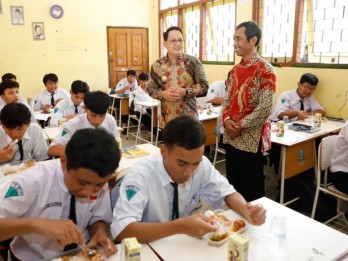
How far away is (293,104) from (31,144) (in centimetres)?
339

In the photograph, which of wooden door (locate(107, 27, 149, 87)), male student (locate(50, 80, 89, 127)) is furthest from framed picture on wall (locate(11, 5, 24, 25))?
male student (locate(50, 80, 89, 127))

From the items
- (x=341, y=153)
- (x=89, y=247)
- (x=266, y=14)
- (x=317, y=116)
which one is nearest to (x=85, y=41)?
(x=266, y=14)

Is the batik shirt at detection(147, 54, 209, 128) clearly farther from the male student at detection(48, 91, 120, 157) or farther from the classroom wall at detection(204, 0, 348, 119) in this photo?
the classroom wall at detection(204, 0, 348, 119)

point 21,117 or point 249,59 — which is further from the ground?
point 249,59

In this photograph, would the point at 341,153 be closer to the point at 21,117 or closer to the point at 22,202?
the point at 22,202

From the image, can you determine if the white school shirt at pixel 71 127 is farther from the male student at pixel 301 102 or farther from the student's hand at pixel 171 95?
the male student at pixel 301 102

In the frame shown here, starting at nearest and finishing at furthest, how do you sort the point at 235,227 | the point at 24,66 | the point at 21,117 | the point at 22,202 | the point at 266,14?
the point at 22,202 → the point at 235,227 → the point at 21,117 → the point at 266,14 → the point at 24,66

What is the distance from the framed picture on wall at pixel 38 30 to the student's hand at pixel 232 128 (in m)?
5.76

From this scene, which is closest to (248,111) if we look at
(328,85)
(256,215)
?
(256,215)

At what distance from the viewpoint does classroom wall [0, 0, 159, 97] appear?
6.61 metres

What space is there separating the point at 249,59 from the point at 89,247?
1922 millimetres

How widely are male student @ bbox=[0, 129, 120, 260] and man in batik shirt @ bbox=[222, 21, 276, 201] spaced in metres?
1.46

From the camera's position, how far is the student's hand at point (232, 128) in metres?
2.57

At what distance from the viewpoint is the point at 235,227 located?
1.42 metres
